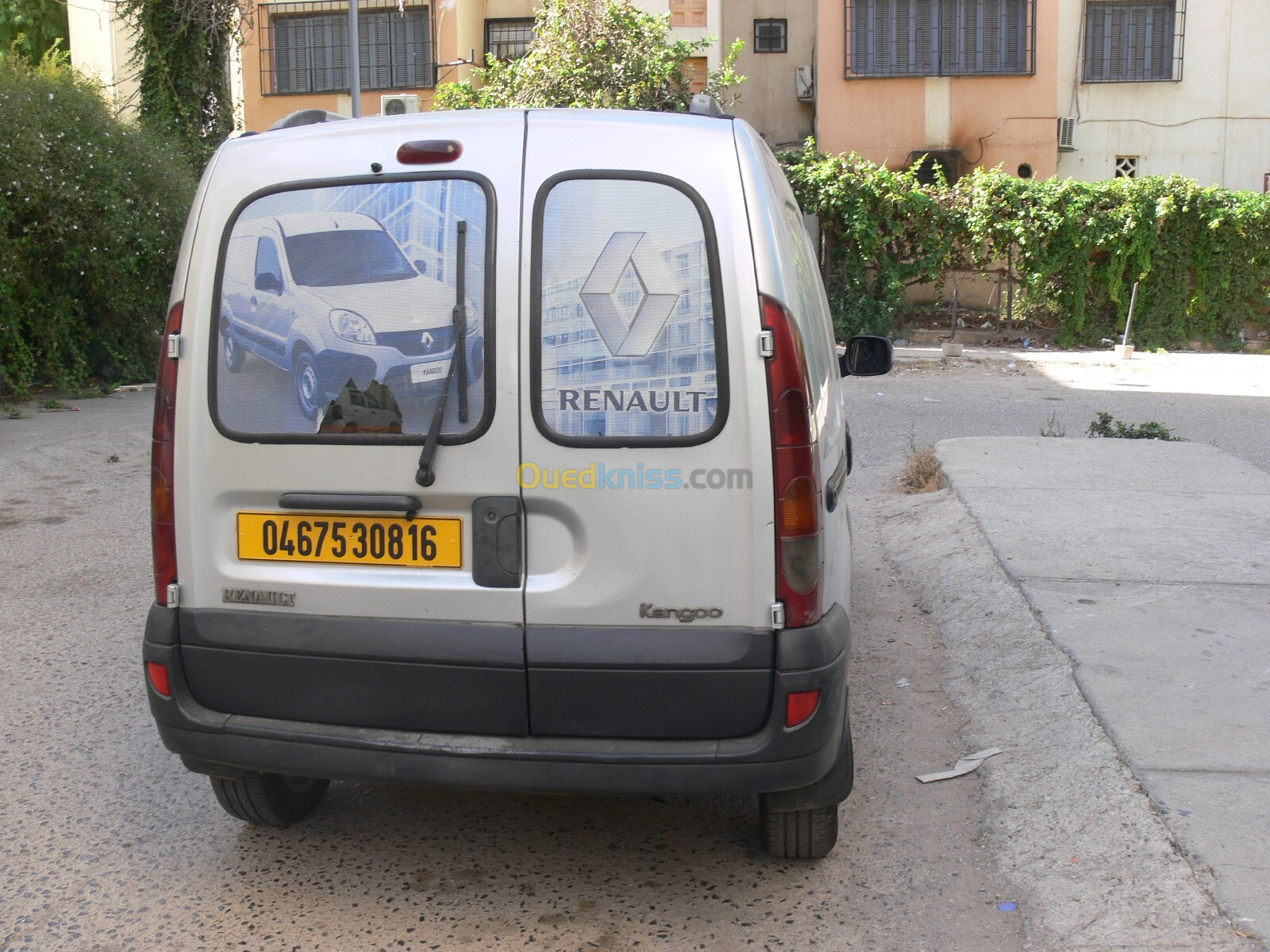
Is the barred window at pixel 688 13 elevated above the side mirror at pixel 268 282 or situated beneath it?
elevated above

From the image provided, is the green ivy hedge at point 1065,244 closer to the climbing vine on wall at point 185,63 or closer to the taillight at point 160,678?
the climbing vine on wall at point 185,63

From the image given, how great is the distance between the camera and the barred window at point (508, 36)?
25984mm

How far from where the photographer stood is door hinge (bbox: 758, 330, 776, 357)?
2.86 metres

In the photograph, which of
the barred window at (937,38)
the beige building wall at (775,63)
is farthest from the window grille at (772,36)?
the barred window at (937,38)

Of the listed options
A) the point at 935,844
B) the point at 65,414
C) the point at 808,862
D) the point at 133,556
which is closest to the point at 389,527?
the point at 808,862

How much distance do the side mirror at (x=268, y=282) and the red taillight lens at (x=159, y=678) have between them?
40.7 inches

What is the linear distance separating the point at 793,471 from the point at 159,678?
1.77m

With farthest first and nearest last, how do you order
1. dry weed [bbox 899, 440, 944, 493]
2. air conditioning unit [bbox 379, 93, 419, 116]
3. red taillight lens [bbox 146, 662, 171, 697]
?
1. dry weed [bbox 899, 440, 944, 493]
2. air conditioning unit [bbox 379, 93, 419, 116]
3. red taillight lens [bbox 146, 662, 171, 697]

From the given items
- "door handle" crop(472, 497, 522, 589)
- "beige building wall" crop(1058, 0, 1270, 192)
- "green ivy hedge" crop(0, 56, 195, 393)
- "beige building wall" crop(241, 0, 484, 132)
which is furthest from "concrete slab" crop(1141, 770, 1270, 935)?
"beige building wall" crop(241, 0, 484, 132)

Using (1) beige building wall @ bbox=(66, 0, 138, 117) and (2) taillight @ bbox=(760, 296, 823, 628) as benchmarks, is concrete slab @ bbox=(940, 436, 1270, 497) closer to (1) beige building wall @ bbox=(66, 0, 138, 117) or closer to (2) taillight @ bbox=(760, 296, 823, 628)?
(2) taillight @ bbox=(760, 296, 823, 628)

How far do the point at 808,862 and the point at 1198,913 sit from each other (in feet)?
3.39

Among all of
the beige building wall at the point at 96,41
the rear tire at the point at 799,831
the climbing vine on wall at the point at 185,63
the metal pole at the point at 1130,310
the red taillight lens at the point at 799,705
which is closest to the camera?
the red taillight lens at the point at 799,705

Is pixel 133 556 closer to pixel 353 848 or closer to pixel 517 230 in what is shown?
pixel 353 848

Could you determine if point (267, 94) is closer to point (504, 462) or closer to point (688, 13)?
point (688, 13)
